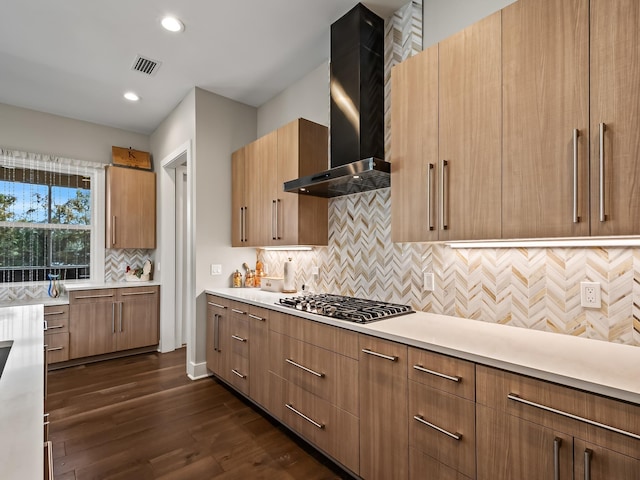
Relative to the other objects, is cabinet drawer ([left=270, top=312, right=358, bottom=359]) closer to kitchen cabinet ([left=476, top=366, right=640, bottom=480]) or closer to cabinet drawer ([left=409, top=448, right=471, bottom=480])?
cabinet drawer ([left=409, top=448, right=471, bottom=480])

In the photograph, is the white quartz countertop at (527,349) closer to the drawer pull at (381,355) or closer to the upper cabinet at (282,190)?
the drawer pull at (381,355)

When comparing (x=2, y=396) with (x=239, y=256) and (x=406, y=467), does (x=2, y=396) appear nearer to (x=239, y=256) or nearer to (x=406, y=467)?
(x=406, y=467)

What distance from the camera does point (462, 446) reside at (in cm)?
136

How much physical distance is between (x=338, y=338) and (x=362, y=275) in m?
0.80

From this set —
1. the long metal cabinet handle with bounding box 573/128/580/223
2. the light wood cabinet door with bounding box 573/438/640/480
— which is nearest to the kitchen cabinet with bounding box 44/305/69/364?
the light wood cabinet door with bounding box 573/438/640/480

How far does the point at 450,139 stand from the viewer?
5.66 ft

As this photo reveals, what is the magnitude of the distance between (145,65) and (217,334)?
2.56m

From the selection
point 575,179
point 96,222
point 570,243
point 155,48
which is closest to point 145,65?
point 155,48

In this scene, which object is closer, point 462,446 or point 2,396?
point 2,396

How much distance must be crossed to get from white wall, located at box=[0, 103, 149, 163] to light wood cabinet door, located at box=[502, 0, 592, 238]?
472 cm

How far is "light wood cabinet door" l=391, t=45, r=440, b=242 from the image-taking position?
1.80 m

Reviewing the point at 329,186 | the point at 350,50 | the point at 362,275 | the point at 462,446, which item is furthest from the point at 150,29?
the point at 462,446

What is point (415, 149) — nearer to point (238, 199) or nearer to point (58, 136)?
point (238, 199)

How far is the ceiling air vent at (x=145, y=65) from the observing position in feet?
9.82
